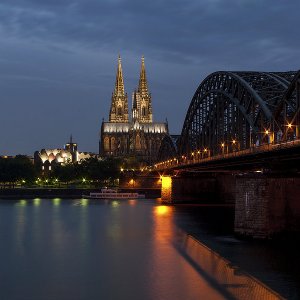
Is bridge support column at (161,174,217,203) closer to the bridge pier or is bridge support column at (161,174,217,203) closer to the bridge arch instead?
the bridge pier

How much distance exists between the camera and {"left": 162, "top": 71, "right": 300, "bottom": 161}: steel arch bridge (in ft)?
230

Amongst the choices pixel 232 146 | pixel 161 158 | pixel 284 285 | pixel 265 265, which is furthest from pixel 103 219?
pixel 161 158

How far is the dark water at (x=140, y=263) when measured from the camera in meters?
40.9

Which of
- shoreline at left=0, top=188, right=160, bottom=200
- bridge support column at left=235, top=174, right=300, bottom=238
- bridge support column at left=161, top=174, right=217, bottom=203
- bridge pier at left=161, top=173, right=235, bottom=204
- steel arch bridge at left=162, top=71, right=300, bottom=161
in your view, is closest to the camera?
bridge support column at left=235, top=174, right=300, bottom=238

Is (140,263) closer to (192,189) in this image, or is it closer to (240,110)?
(240,110)

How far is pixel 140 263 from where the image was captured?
5194 centimetres

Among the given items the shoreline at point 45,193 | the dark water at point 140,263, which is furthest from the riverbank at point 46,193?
the dark water at point 140,263

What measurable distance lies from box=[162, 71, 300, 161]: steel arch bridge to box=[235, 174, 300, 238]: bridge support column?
663cm

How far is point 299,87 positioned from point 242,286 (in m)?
28.1

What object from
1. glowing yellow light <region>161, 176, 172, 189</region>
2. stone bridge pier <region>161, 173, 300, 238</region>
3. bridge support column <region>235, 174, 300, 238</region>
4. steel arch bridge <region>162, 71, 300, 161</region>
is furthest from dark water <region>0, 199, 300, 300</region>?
glowing yellow light <region>161, 176, 172, 189</region>

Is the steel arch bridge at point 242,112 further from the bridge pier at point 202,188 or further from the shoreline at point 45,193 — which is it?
the shoreline at point 45,193

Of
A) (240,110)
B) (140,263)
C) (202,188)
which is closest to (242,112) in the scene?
(240,110)

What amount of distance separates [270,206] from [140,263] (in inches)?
464

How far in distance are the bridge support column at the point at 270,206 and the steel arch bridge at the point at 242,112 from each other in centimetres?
663
